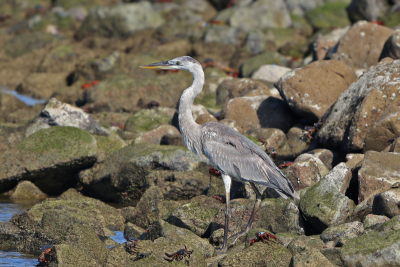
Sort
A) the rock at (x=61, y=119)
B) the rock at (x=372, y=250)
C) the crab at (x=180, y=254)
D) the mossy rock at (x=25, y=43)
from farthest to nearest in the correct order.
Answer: the mossy rock at (x=25, y=43), the rock at (x=61, y=119), the crab at (x=180, y=254), the rock at (x=372, y=250)

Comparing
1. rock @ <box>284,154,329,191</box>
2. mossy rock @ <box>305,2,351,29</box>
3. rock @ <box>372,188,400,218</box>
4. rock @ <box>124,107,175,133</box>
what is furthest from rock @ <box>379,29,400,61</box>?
mossy rock @ <box>305,2,351,29</box>

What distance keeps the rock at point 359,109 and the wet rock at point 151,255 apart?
202 inches

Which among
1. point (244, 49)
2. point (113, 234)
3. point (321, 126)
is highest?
point (321, 126)

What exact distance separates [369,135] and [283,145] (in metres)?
2.73

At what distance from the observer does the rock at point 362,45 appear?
571 inches

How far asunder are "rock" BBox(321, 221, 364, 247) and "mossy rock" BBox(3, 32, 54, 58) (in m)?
26.5

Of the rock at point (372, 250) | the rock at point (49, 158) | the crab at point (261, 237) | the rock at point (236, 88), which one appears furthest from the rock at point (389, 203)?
the rock at point (236, 88)

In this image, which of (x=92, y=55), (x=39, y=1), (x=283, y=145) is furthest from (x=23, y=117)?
(x=39, y=1)

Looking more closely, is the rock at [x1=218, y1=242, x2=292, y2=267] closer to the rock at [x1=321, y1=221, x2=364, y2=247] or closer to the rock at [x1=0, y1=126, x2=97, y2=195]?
the rock at [x1=321, y1=221, x2=364, y2=247]

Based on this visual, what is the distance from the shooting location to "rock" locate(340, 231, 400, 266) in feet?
18.5

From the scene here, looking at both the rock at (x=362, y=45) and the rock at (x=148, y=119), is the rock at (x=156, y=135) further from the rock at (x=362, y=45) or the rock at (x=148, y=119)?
the rock at (x=362, y=45)

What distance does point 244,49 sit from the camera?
27297mm

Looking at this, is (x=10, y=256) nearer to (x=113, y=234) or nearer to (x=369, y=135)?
(x=113, y=234)

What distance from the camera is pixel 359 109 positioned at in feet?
33.3
